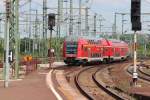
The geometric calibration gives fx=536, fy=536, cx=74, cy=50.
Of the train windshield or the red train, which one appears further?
the red train

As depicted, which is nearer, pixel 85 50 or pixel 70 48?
pixel 70 48

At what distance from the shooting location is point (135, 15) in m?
23.5

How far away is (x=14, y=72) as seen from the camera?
108ft

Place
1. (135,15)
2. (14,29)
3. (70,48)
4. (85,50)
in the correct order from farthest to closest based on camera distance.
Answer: (85,50)
(70,48)
(14,29)
(135,15)

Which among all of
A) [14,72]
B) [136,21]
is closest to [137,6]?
[136,21]

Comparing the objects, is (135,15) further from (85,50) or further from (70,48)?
(85,50)

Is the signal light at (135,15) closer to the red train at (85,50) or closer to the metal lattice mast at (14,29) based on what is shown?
the metal lattice mast at (14,29)

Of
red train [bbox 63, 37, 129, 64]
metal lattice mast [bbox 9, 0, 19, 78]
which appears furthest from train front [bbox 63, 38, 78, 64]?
metal lattice mast [bbox 9, 0, 19, 78]

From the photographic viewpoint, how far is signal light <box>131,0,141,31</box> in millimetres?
23317

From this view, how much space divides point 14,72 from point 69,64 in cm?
2377

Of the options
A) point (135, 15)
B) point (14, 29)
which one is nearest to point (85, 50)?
point (14, 29)

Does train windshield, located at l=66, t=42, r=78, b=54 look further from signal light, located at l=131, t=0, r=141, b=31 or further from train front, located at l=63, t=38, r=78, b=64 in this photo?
signal light, located at l=131, t=0, r=141, b=31

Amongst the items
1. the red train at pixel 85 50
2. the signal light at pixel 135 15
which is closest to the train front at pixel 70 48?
the red train at pixel 85 50

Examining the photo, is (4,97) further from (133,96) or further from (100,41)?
(100,41)
